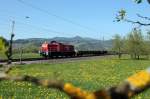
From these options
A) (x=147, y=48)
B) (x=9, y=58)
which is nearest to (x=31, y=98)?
(x=9, y=58)

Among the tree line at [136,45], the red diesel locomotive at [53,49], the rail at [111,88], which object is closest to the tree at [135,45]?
the tree line at [136,45]

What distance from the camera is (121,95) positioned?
1.78 meters

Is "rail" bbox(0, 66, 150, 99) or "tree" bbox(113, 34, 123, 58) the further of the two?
"tree" bbox(113, 34, 123, 58)

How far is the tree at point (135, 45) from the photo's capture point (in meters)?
108

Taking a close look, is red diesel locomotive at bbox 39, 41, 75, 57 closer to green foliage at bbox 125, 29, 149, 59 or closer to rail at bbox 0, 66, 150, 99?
green foliage at bbox 125, 29, 149, 59

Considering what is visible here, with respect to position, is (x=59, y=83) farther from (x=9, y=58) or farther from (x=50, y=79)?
(x=9, y=58)

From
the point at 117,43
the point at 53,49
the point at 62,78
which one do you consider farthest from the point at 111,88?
the point at 117,43

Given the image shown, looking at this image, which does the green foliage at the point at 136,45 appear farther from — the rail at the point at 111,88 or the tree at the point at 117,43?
the rail at the point at 111,88

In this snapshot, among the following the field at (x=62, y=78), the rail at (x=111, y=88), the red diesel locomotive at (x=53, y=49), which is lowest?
the field at (x=62, y=78)

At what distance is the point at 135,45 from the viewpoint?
108m

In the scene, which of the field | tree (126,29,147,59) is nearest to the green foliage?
tree (126,29,147,59)

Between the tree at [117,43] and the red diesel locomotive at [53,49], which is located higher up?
the tree at [117,43]

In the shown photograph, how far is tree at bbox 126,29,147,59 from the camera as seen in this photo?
108m

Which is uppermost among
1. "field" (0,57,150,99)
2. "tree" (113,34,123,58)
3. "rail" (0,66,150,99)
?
"tree" (113,34,123,58)
